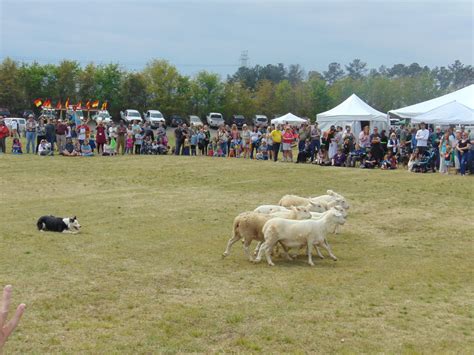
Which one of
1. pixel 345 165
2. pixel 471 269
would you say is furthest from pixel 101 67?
pixel 471 269

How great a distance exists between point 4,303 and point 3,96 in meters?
71.0

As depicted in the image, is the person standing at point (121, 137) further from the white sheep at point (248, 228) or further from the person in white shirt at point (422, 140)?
the white sheep at point (248, 228)

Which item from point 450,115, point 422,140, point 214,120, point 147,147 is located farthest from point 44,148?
point 214,120

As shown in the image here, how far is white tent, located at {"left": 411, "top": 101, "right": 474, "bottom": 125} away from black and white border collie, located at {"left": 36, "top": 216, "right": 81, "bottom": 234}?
19.7 m

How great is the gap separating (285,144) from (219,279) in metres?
20.5

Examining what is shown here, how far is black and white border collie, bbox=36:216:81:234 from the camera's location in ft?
42.3

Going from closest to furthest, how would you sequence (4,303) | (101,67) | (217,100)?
(4,303) < (101,67) < (217,100)

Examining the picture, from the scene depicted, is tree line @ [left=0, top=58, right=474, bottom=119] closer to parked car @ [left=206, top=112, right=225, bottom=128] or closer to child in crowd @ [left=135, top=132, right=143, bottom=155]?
parked car @ [left=206, top=112, right=225, bottom=128]

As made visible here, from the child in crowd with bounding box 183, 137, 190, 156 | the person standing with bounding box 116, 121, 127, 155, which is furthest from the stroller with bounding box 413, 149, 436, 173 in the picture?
the person standing with bounding box 116, 121, 127, 155

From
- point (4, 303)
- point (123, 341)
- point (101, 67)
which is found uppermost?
point (101, 67)

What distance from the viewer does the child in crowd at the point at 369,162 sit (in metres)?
26.9

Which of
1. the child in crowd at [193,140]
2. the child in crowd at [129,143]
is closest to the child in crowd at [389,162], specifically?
the child in crowd at [193,140]

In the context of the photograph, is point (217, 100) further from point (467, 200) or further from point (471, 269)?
point (471, 269)

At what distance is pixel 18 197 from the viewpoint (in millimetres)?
17906
